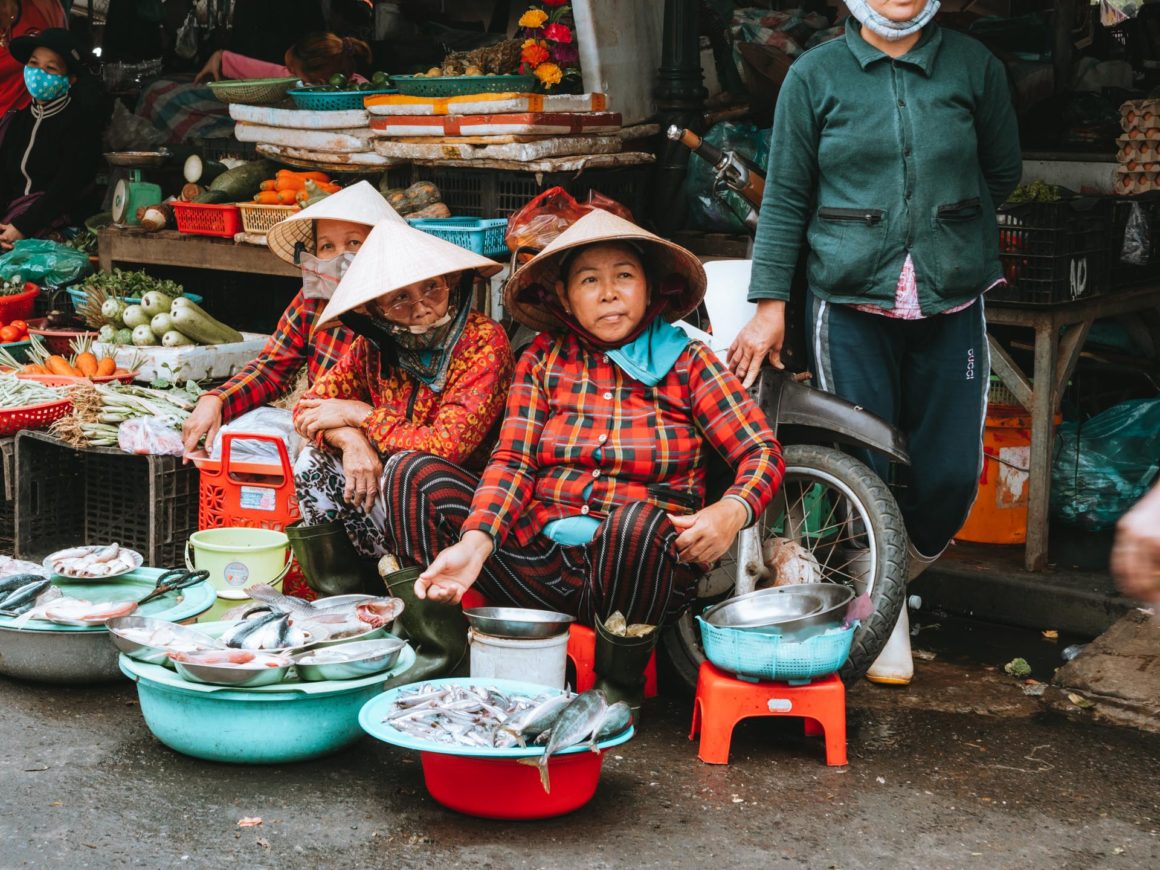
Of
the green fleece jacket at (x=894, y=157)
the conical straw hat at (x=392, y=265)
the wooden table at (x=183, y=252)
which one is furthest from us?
the wooden table at (x=183, y=252)

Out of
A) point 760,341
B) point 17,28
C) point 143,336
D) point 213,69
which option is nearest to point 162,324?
point 143,336

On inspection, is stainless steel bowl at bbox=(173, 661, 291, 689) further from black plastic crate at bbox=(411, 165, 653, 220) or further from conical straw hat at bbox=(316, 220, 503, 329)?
black plastic crate at bbox=(411, 165, 653, 220)

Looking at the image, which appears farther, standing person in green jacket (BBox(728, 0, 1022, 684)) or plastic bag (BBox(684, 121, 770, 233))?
plastic bag (BBox(684, 121, 770, 233))

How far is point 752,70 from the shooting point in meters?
6.30

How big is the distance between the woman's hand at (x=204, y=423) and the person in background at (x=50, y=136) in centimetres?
397

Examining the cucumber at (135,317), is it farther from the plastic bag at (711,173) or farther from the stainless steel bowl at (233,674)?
the stainless steel bowl at (233,674)

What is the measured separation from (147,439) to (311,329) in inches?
33.7

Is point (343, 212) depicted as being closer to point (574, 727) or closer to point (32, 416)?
point (32, 416)

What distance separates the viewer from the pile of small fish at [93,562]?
4.33 metres

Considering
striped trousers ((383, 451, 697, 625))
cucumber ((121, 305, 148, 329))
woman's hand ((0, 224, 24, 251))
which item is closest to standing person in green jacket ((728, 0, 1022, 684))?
striped trousers ((383, 451, 697, 625))

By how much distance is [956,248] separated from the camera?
160 inches

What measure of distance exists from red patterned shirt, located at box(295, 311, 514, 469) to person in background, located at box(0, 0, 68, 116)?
5178 millimetres

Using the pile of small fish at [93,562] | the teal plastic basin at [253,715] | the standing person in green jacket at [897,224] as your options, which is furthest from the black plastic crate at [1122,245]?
the pile of small fish at [93,562]

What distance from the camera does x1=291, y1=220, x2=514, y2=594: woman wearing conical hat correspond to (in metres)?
4.20
